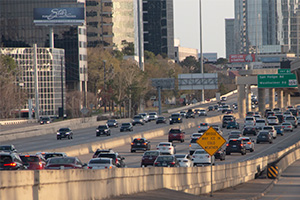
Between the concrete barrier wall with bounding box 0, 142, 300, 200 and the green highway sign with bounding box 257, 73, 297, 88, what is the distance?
217ft

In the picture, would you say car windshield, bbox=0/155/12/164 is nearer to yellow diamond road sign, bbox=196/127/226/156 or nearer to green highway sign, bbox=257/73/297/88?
yellow diamond road sign, bbox=196/127/226/156

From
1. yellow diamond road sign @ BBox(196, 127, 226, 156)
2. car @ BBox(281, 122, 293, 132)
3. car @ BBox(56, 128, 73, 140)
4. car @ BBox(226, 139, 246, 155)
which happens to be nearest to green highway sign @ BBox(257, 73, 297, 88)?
car @ BBox(281, 122, 293, 132)

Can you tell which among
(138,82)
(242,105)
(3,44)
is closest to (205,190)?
(242,105)

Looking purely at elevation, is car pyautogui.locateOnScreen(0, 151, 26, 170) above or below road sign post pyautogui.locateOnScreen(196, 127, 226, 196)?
below

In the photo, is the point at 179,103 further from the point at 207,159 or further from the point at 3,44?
the point at 207,159

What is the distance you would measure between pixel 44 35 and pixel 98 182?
136 metres

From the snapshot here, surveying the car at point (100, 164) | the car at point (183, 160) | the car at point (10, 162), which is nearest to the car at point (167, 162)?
the car at point (183, 160)

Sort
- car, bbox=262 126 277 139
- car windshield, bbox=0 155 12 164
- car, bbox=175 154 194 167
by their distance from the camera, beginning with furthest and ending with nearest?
car, bbox=262 126 277 139, car, bbox=175 154 194 167, car windshield, bbox=0 155 12 164

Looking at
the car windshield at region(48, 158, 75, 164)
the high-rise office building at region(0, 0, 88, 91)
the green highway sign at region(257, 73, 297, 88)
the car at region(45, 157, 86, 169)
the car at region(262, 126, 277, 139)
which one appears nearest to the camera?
the car at region(45, 157, 86, 169)

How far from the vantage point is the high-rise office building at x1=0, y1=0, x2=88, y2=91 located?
146250 mm

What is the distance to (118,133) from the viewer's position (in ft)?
253

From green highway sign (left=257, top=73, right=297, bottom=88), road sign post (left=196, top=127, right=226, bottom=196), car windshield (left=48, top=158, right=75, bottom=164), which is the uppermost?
green highway sign (left=257, top=73, right=297, bottom=88)

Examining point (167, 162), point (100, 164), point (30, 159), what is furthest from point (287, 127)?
point (30, 159)

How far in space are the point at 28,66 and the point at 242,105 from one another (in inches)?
1728
